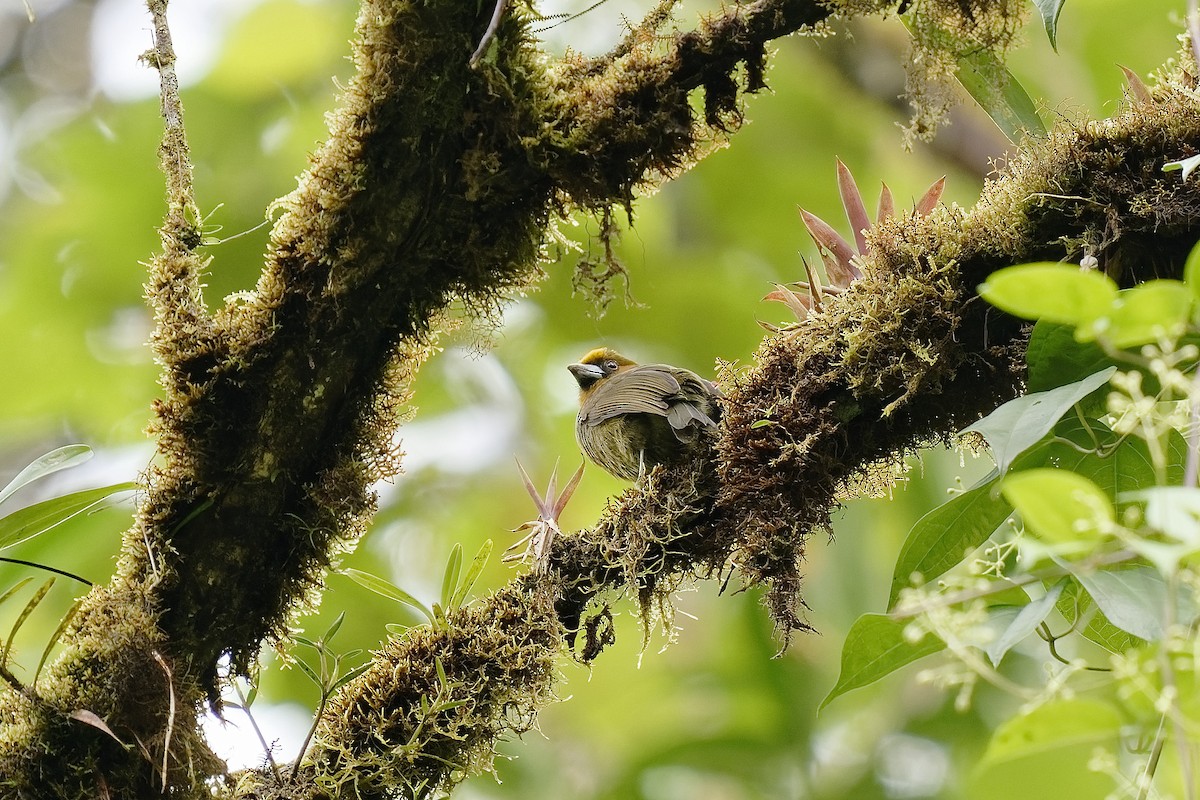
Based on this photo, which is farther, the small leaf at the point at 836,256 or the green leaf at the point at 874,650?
the small leaf at the point at 836,256

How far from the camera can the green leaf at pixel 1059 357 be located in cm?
155

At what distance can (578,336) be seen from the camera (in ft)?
19.7

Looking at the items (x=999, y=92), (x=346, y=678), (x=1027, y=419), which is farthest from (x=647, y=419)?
(x=1027, y=419)

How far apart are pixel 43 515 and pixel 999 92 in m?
1.84

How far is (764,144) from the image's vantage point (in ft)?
22.0

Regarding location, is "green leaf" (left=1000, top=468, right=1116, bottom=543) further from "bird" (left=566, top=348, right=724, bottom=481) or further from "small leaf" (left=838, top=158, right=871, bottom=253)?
"small leaf" (left=838, top=158, right=871, bottom=253)

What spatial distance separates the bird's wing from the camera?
2676 mm

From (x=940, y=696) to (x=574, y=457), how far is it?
217cm

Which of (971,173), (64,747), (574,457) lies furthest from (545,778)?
(64,747)

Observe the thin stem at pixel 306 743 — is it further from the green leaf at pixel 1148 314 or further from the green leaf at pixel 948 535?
the green leaf at pixel 1148 314

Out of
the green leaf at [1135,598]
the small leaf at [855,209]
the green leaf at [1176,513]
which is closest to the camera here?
the green leaf at [1176,513]

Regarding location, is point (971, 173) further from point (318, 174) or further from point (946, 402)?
point (318, 174)

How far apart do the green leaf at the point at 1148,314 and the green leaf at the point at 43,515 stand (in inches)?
63.5

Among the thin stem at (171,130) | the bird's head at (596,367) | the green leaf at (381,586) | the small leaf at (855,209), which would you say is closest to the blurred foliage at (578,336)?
the bird's head at (596,367)
